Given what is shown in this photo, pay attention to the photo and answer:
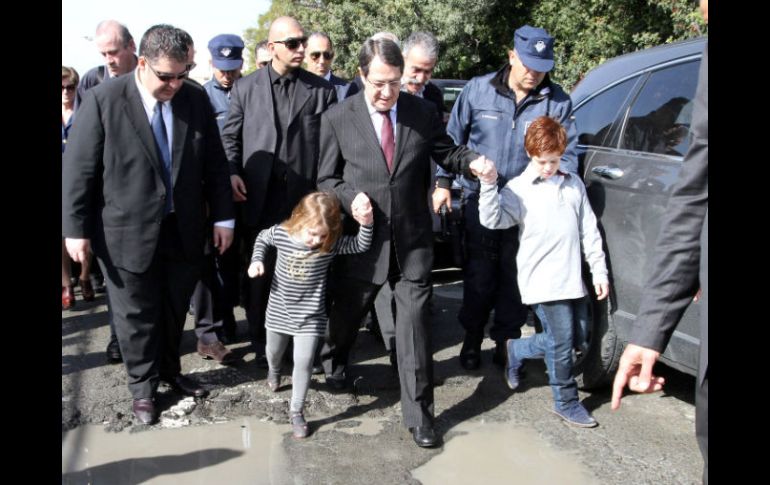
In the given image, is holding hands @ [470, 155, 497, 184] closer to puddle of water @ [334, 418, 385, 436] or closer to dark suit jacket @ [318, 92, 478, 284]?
dark suit jacket @ [318, 92, 478, 284]

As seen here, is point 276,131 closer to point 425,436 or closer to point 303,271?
point 303,271

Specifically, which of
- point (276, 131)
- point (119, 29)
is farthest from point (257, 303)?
point (119, 29)

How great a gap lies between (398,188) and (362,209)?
25 cm

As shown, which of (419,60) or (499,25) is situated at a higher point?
(499,25)

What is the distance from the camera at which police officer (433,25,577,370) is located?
457cm

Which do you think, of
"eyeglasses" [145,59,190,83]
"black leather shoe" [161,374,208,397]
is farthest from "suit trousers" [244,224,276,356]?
"eyeglasses" [145,59,190,83]

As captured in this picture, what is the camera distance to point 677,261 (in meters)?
2.05

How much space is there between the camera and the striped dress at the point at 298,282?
4.09m

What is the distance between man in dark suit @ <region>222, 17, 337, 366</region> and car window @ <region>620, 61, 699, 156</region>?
1.81 m

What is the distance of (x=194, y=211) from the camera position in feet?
14.0
